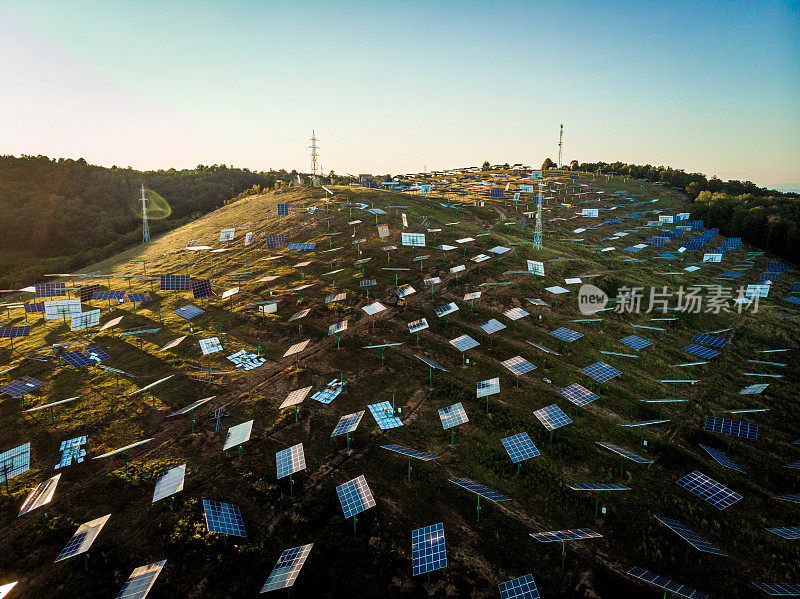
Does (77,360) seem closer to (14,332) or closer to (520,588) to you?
(14,332)

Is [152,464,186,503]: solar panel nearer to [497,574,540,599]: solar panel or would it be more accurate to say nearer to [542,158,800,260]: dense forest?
[497,574,540,599]: solar panel

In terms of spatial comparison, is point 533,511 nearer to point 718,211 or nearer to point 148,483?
point 148,483

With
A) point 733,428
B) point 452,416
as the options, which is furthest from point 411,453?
point 733,428

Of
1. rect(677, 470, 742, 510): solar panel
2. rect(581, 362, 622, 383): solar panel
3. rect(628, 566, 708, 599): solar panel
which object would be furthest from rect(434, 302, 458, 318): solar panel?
rect(628, 566, 708, 599): solar panel

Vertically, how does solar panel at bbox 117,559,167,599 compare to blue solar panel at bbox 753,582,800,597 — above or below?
above

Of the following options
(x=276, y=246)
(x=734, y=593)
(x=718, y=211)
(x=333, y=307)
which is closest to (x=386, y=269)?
(x=333, y=307)

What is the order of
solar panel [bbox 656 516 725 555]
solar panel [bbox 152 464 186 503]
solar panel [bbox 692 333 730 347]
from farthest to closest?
solar panel [bbox 692 333 730 347], solar panel [bbox 152 464 186 503], solar panel [bbox 656 516 725 555]
